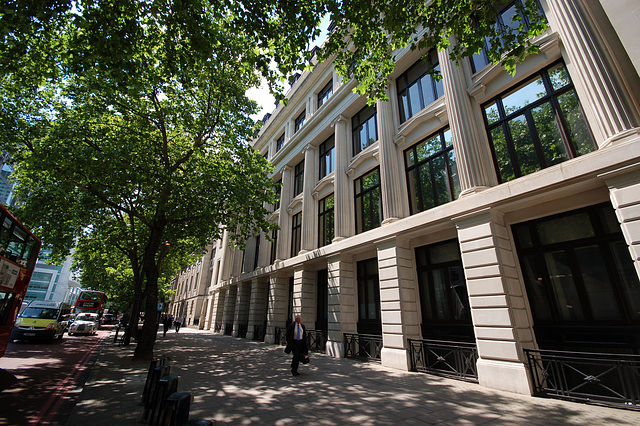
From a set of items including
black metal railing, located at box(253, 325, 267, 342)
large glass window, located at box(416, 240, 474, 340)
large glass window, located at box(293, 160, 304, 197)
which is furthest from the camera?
large glass window, located at box(293, 160, 304, 197)

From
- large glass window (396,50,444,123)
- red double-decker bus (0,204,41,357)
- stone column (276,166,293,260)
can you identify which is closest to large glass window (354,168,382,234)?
large glass window (396,50,444,123)

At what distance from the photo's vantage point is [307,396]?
627 centimetres

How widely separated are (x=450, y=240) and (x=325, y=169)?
1002 cm

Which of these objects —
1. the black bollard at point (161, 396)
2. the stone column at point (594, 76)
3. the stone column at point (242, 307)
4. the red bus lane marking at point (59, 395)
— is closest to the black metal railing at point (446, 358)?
the stone column at point (594, 76)

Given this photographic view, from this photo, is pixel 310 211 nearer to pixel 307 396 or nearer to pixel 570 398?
pixel 307 396

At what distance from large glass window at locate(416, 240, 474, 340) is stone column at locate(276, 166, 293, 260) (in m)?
11.2

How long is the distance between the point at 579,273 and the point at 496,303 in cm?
225

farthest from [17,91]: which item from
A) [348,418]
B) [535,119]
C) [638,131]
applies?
[638,131]

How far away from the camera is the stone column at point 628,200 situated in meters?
5.75

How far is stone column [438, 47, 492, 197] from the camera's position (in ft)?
29.6

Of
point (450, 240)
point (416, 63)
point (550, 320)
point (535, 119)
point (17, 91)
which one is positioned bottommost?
point (550, 320)

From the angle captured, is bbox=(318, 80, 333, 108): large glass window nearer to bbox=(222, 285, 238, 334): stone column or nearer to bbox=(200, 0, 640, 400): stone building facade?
bbox=(200, 0, 640, 400): stone building facade

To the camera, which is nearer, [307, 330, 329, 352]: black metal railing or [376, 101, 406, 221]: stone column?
[376, 101, 406, 221]: stone column

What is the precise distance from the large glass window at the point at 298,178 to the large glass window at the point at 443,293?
1219cm
